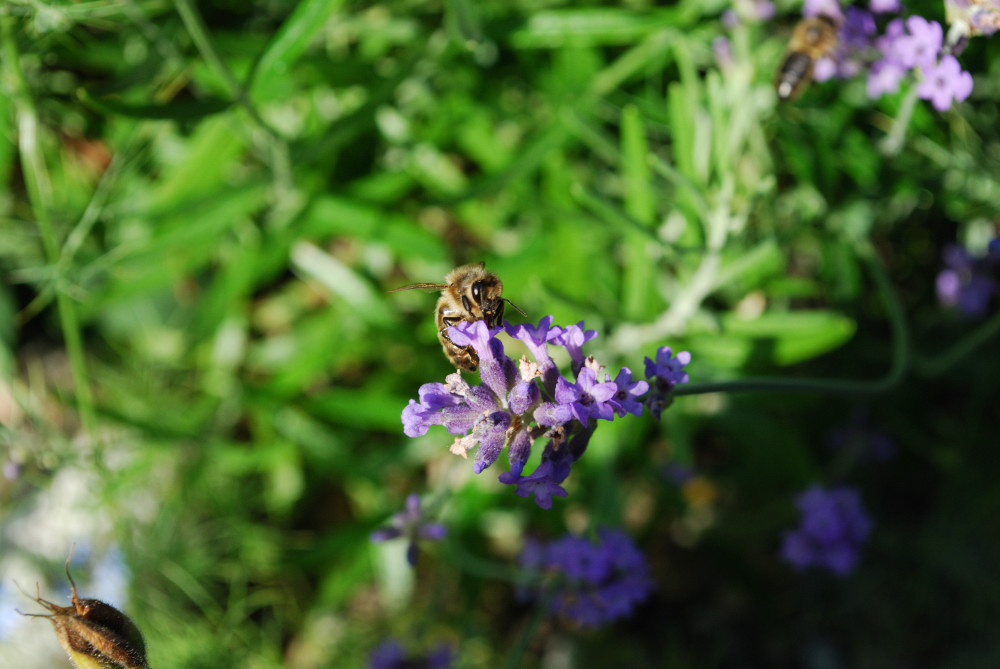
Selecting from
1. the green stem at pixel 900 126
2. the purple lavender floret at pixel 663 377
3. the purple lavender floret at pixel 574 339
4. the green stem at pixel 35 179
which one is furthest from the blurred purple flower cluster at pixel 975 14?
the green stem at pixel 35 179

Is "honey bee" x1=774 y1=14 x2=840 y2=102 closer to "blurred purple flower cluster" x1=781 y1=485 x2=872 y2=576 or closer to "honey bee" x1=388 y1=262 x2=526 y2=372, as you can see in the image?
"honey bee" x1=388 y1=262 x2=526 y2=372

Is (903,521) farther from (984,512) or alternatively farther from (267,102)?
(267,102)

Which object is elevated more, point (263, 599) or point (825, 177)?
point (825, 177)

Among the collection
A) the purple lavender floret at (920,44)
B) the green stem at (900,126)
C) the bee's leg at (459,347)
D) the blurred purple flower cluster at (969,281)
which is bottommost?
the bee's leg at (459,347)

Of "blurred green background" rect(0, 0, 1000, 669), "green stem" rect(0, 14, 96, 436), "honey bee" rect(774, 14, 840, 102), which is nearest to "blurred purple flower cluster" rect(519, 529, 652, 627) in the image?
"blurred green background" rect(0, 0, 1000, 669)

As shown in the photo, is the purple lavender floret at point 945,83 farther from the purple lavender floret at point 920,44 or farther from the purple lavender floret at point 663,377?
the purple lavender floret at point 663,377

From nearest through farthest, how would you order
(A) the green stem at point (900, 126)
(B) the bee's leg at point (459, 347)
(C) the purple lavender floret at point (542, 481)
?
(C) the purple lavender floret at point (542, 481)
(B) the bee's leg at point (459, 347)
(A) the green stem at point (900, 126)

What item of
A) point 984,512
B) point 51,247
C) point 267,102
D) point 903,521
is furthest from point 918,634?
point 51,247
